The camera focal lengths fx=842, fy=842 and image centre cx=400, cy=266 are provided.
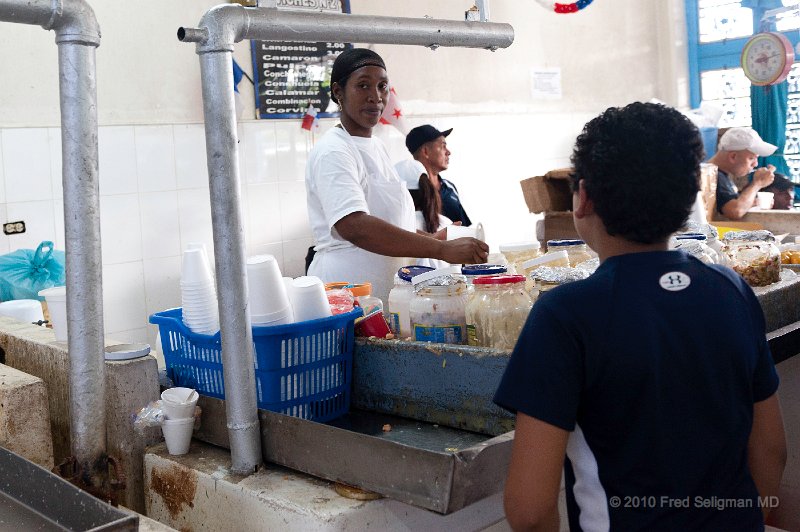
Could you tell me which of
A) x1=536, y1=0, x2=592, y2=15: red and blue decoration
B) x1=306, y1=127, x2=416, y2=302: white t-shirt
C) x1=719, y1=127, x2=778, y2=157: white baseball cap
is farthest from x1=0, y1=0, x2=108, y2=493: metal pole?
x1=719, y1=127, x2=778, y2=157: white baseball cap

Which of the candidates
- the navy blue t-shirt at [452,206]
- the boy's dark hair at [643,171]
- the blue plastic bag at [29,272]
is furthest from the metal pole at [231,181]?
the navy blue t-shirt at [452,206]

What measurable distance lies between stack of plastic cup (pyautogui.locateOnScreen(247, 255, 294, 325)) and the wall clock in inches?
239

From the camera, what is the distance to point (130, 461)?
1.73 m

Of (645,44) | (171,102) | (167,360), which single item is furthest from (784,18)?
(167,360)

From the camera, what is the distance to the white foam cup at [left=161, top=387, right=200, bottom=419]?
1.68 meters

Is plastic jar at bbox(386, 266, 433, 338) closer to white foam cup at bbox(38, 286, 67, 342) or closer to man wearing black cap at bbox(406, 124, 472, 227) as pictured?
white foam cup at bbox(38, 286, 67, 342)

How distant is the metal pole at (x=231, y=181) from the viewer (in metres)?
1.44

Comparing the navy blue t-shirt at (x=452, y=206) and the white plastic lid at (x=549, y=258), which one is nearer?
the white plastic lid at (x=549, y=258)

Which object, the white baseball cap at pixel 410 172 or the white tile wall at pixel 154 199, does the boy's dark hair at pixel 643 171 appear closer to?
the white tile wall at pixel 154 199

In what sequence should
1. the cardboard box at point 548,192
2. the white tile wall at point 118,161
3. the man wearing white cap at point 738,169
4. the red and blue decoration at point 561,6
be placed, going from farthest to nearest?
the man wearing white cap at point 738,169 < the cardboard box at point 548,192 < the white tile wall at point 118,161 < the red and blue decoration at point 561,6

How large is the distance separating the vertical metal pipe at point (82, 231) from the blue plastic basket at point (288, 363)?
28 centimetres

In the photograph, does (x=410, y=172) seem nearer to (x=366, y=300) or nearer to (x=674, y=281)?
(x=366, y=300)

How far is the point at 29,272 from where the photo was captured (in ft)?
11.2

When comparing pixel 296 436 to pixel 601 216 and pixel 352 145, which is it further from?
pixel 352 145
